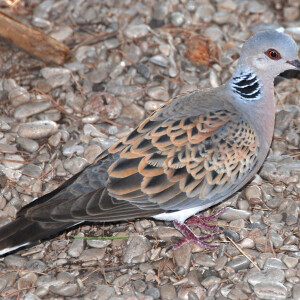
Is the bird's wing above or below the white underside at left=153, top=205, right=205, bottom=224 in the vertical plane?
above

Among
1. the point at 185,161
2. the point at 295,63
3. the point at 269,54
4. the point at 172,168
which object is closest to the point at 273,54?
the point at 269,54

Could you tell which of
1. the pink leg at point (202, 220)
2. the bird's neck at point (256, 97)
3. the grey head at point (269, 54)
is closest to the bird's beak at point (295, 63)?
the grey head at point (269, 54)

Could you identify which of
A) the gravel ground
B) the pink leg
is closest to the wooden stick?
the gravel ground

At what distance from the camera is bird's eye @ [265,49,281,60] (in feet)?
15.3

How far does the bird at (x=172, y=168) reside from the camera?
4227 millimetres

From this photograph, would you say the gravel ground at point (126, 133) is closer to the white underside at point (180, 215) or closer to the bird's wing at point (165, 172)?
the white underside at point (180, 215)

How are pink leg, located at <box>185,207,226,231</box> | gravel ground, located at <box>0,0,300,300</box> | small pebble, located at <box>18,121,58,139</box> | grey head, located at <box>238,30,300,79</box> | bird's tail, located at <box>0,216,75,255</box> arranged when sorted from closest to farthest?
bird's tail, located at <box>0,216,75,255</box> → gravel ground, located at <box>0,0,300,300</box> → grey head, located at <box>238,30,300,79</box> → pink leg, located at <box>185,207,226,231</box> → small pebble, located at <box>18,121,58,139</box>

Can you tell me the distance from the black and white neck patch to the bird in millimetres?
47

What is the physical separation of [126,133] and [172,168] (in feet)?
4.81

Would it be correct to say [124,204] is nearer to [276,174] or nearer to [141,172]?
[141,172]

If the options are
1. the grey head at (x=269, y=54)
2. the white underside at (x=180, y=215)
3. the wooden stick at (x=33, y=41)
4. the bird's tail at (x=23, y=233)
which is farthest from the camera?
the wooden stick at (x=33, y=41)

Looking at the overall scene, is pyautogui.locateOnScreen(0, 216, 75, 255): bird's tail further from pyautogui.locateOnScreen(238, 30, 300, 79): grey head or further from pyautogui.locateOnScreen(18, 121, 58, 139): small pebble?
pyautogui.locateOnScreen(238, 30, 300, 79): grey head

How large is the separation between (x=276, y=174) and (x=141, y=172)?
150cm

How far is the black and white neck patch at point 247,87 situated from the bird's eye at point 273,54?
20 centimetres
